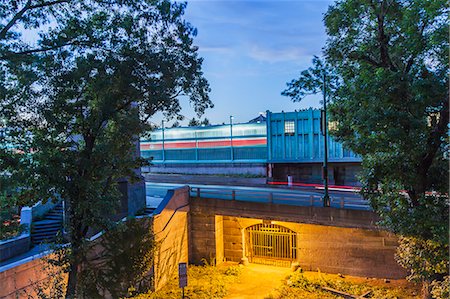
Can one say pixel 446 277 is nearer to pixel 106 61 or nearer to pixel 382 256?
pixel 382 256

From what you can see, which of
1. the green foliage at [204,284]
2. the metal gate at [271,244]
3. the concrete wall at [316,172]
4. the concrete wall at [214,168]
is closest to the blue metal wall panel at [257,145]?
the concrete wall at [214,168]

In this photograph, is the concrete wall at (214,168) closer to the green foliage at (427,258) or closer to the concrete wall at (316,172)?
the concrete wall at (316,172)

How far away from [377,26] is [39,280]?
13432 mm

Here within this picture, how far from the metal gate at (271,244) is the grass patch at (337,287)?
1935mm

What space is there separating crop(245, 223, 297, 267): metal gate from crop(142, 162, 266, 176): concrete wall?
865cm

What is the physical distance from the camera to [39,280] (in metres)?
10.0

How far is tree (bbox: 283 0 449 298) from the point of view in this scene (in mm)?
8422

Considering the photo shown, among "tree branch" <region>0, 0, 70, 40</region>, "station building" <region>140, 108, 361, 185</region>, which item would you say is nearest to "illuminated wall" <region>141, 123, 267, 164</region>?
"station building" <region>140, 108, 361, 185</region>

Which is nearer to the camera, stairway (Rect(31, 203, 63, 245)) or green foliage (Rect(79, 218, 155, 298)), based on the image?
green foliage (Rect(79, 218, 155, 298))

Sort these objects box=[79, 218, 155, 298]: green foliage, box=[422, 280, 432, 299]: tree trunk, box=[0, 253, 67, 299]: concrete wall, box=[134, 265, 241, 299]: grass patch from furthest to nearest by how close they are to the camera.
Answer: box=[134, 265, 241, 299]: grass patch
box=[79, 218, 155, 298]: green foliage
box=[422, 280, 432, 299]: tree trunk
box=[0, 253, 67, 299]: concrete wall

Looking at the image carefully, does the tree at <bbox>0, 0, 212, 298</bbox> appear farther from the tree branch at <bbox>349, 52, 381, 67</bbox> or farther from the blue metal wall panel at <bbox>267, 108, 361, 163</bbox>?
the blue metal wall panel at <bbox>267, 108, 361, 163</bbox>

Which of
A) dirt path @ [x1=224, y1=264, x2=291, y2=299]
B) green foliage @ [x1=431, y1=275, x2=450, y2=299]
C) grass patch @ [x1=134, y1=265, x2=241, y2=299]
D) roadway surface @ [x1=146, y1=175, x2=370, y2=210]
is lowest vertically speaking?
dirt path @ [x1=224, y1=264, x2=291, y2=299]

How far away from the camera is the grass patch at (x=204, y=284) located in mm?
14393

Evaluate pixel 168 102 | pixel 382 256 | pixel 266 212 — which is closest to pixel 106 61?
pixel 168 102
